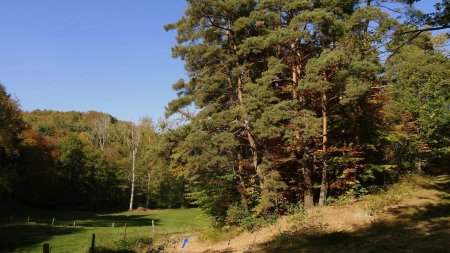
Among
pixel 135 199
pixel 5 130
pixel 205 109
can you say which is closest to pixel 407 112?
pixel 205 109

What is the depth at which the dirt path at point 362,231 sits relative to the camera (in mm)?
13164

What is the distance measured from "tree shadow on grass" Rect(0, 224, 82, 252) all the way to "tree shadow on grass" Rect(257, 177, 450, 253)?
18.2 m

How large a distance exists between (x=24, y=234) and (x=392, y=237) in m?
28.3

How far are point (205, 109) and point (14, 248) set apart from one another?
15213mm

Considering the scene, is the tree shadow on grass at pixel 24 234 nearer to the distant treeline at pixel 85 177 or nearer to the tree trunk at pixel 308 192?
the tree trunk at pixel 308 192

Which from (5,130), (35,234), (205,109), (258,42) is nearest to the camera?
(258,42)

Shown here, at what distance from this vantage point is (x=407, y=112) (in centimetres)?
2462

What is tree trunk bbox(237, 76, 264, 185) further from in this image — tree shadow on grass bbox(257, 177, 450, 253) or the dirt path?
tree shadow on grass bbox(257, 177, 450, 253)

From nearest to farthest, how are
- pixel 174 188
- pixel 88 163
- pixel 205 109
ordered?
pixel 205 109
pixel 88 163
pixel 174 188

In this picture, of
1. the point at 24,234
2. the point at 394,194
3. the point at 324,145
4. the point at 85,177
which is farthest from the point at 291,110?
the point at 85,177

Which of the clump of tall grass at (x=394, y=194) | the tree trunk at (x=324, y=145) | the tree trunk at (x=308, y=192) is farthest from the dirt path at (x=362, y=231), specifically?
the tree trunk at (x=324, y=145)

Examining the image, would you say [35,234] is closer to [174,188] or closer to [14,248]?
[14,248]

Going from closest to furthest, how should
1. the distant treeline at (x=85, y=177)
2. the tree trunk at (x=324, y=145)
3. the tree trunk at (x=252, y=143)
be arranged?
the tree trunk at (x=324, y=145), the tree trunk at (x=252, y=143), the distant treeline at (x=85, y=177)

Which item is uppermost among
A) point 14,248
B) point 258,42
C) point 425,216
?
point 258,42
